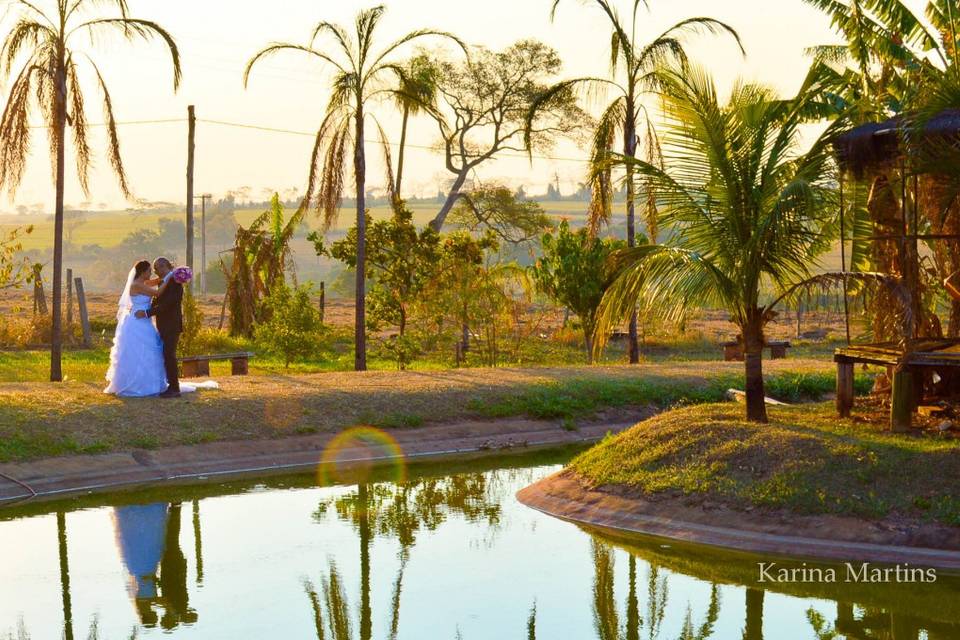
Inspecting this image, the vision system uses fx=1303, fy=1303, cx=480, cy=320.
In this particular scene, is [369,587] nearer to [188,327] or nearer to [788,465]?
[788,465]

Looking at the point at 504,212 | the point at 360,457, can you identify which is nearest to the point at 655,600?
the point at 360,457

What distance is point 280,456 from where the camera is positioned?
18312 millimetres

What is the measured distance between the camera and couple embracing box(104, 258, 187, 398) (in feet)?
63.2

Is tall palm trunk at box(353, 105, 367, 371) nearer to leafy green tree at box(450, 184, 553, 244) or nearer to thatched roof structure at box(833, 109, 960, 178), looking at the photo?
thatched roof structure at box(833, 109, 960, 178)

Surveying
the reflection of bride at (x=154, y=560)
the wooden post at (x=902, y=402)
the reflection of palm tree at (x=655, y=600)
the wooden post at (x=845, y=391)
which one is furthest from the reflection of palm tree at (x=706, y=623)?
the wooden post at (x=845, y=391)

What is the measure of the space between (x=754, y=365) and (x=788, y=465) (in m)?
2.25

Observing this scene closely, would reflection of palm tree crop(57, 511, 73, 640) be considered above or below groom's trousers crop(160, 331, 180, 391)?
below

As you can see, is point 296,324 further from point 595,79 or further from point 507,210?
point 507,210

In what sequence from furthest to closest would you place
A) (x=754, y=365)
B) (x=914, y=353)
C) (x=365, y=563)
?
(x=754, y=365)
(x=914, y=353)
(x=365, y=563)

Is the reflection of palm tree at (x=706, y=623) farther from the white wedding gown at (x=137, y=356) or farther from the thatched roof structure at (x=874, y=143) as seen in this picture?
the white wedding gown at (x=137, y=356)

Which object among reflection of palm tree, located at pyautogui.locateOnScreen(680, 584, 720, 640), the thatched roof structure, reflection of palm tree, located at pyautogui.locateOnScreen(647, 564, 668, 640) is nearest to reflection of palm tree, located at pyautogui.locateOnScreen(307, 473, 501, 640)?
reflection of palm tree, located at pyautogui.locateOnScreen(647, 564, 668, 640)

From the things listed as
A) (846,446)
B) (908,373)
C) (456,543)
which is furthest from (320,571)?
(908,373)

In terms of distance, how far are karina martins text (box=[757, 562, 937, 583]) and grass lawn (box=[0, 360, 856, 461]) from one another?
8615 millimetres

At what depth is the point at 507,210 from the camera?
5406 centimetres
